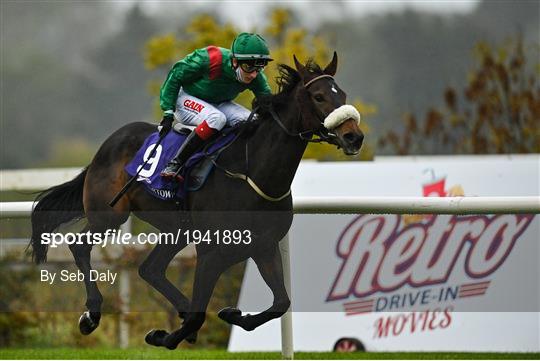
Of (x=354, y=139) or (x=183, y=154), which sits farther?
(x=183, y=154)

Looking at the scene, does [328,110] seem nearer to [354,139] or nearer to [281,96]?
[354,139]

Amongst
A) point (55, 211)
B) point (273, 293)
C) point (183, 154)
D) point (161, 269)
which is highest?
point (183, 154)

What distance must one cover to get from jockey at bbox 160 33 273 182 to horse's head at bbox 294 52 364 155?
0.29 meters

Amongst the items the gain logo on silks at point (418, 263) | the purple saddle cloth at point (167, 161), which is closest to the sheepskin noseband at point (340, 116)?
the purple saddle cloth at point (167, 161)

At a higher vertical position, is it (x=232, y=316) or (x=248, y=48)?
(x=248, y=48)

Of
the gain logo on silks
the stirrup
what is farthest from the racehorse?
the gain logo on silks

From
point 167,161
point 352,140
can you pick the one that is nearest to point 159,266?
point 167,161

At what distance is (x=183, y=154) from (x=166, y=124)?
280mm

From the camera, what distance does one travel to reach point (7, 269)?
9070 millimetres

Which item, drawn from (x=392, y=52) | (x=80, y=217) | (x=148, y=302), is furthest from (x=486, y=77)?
(x=392, y=52)

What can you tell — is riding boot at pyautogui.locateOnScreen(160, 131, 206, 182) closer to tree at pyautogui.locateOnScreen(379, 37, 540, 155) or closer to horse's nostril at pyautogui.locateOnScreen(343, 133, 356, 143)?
horse's nostril at pyautogui.locateOnScreen(343, 133, 356, 143)

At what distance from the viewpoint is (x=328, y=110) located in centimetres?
570

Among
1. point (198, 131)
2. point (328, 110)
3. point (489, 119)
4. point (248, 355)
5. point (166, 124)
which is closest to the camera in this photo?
point (328, 110)

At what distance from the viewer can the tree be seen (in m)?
13.4
